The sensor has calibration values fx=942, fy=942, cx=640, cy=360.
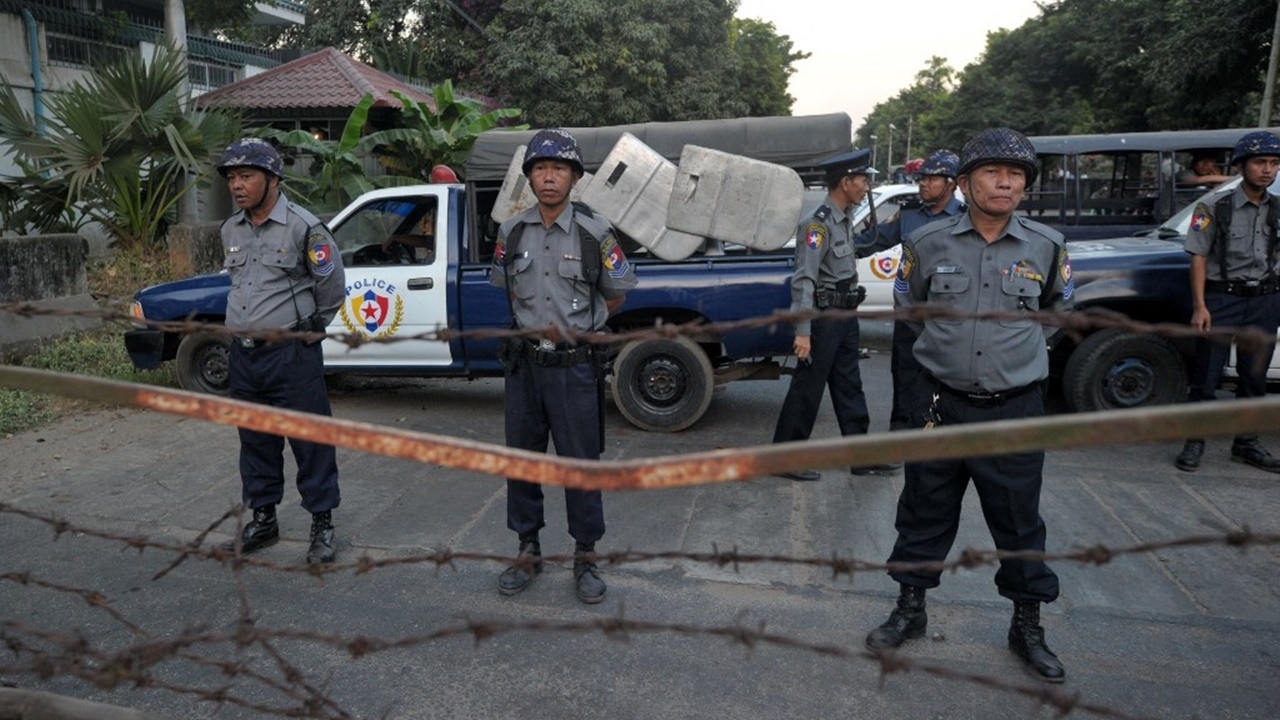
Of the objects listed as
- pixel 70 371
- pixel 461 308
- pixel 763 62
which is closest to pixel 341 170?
pixel 70 371

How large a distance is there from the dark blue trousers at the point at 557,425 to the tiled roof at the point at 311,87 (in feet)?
43.3

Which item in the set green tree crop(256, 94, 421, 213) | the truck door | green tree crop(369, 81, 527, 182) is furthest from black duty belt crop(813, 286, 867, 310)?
green tree crop(256, 94, 421, 213)

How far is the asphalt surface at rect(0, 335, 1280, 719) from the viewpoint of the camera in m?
3.12

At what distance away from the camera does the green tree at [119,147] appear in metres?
8.77

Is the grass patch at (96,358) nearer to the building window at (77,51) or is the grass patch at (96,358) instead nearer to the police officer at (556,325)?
the police officer at (556,325)

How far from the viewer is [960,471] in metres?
3.24

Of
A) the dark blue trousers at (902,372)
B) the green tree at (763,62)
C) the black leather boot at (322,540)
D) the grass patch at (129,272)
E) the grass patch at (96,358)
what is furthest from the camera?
the green tree at (763,62)

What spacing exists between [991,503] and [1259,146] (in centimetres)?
306

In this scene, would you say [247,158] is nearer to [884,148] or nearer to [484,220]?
[484,220]

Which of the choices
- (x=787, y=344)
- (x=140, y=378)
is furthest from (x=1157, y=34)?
(x=140, y=378)

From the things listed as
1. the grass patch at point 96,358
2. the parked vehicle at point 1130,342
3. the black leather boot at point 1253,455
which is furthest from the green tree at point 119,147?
the black leather boot at point 1253,455

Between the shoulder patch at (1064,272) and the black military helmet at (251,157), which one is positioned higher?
the black military helmet at (251,157)

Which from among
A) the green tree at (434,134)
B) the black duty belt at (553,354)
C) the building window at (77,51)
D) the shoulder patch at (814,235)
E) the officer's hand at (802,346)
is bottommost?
the officer's hand at (802,346)

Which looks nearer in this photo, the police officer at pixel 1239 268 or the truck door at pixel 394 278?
the police officer at pixel 1239 268
